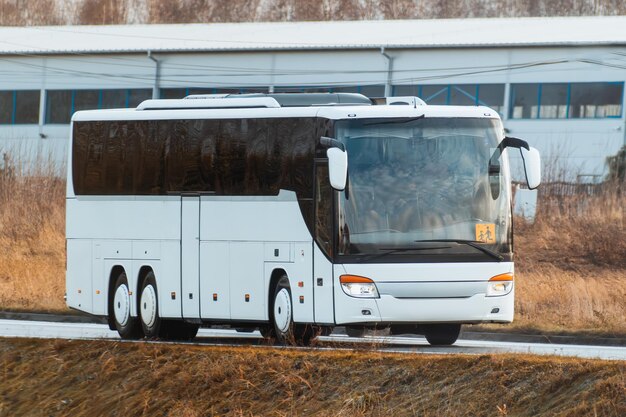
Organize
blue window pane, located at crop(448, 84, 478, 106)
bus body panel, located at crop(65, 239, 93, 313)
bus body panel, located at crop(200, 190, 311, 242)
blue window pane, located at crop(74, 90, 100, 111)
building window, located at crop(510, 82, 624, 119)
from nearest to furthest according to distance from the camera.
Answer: bus body panel, located at crop(200, 190, 311, 242), bus body panel, located at crop(65, 239, 93, 313), building window, located at crop(510, 82, 624, 119), blue window pane, located at crop(448, 84, 478, 106), blue window pane, located at crop(74, 90, 100, 111)

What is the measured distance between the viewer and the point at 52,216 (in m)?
47.2

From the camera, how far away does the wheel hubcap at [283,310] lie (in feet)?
62.8

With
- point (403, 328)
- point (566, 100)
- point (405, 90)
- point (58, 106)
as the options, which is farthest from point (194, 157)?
point (58, 106)

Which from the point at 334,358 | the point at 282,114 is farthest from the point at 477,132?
the point at 334,358

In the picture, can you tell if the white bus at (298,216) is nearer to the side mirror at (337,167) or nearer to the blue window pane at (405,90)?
the side mirror at (337,167)

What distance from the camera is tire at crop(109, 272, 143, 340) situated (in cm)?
2191

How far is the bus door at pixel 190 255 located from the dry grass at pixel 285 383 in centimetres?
237

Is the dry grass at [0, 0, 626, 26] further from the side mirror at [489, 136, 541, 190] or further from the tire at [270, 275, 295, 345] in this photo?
the tire at [270, 275, 295, 345]

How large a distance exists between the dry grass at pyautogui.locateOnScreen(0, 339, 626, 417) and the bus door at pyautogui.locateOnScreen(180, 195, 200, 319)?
7.79 ft

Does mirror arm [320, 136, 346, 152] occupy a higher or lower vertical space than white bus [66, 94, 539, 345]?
higher

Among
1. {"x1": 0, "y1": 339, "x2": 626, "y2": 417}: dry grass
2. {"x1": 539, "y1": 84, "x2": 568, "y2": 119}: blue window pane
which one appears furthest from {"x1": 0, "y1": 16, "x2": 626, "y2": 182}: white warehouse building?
{"x1": 0, "y1": 339, "x2": 626, "y2": 417}: dry grass

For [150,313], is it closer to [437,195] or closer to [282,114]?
[282,114]

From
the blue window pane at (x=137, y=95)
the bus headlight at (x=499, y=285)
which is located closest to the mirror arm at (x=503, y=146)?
the bus headlight at (x=499, y=285)

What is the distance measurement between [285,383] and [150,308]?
6.45 meters
